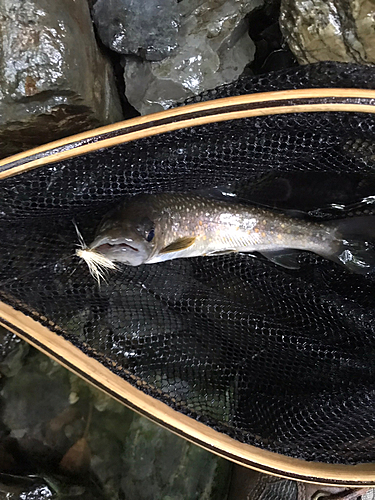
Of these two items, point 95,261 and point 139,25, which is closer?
point 95,261

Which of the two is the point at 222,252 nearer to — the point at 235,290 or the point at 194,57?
the point at 235,290

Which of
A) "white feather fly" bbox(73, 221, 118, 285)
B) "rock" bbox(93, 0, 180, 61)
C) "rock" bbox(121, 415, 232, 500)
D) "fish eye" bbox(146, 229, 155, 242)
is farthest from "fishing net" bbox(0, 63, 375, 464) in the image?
"rock" bbox(93, 0, 180, 61)

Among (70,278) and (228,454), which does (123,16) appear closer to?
(70,278)

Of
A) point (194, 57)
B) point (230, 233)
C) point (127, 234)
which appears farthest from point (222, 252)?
point (194, 57)

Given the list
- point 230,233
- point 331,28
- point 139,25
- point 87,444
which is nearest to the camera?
point 230,233

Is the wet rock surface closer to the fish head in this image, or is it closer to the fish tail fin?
the fish head

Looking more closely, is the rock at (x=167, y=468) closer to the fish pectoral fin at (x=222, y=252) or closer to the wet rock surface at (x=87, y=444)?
the wet rock surface at (x=87, y=444)

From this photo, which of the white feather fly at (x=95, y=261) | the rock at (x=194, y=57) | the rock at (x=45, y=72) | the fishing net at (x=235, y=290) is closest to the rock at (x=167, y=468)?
the fishing net at (x=235, y=290)
